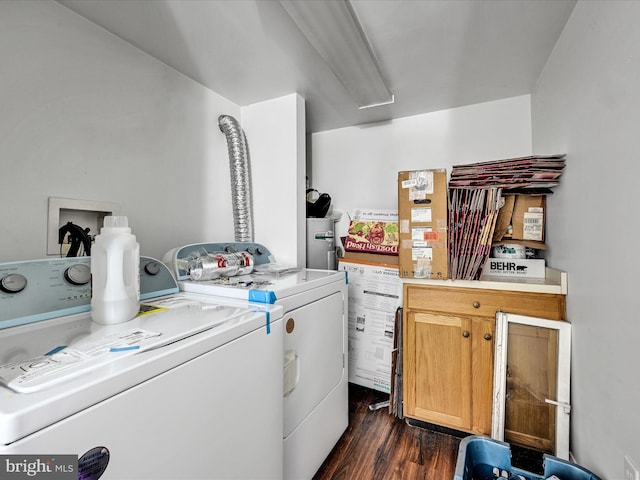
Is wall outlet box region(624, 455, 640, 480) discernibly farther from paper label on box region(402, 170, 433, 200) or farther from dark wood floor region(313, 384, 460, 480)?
paper label on box region(402, 170, 433, 200)

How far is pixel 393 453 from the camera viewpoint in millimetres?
1632

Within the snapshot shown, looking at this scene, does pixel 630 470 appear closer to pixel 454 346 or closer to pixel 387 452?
pixel 454 346

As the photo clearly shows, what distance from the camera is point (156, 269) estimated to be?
1201mm

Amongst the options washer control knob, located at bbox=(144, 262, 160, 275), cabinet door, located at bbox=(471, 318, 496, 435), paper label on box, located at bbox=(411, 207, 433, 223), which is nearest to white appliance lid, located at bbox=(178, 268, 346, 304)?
washer control knob, located at bbox=(144, 262, 160, 275)

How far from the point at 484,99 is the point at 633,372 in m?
1.96

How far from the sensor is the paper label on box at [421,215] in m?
1.80

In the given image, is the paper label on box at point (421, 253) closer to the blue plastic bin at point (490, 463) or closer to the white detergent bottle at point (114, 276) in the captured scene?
the blue plastic bin at point (490, 463)

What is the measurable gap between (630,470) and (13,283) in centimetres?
198

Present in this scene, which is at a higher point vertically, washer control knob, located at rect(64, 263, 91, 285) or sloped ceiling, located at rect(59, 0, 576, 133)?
sloped ceiling, located at rect(59, 0, 576, 133)

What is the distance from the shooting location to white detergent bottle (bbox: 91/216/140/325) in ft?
2.76

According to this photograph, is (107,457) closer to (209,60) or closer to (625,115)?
(625,115)

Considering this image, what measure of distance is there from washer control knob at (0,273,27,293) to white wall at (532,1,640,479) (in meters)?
1.87

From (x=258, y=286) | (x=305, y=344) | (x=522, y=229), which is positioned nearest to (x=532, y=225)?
(x=522, y=229)

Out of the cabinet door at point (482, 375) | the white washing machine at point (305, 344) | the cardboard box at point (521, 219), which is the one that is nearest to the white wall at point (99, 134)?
the white washing machine at point (305, 344)
